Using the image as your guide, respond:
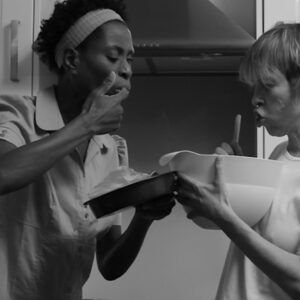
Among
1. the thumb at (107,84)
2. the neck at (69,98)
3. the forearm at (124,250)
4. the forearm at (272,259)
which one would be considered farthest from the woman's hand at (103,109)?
the forearm at (272,259)

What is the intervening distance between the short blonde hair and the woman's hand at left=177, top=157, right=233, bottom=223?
157 millimetres

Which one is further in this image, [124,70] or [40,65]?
[40,65]

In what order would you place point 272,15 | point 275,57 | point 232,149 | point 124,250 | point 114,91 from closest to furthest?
point 275,57 < point 232,149 < point 114,91 < point 124,250 < point 272,15

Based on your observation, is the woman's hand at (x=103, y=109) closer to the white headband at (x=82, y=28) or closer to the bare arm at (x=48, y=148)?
the bare arm at (x=48, y=148)

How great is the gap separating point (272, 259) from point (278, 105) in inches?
9.2

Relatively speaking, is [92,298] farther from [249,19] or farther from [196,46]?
[249,19]

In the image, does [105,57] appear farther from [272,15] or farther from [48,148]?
[272,15]

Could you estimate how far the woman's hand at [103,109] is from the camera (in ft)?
3.53

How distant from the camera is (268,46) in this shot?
0.95 metres

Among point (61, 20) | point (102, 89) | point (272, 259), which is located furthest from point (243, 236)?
point (61, 20)

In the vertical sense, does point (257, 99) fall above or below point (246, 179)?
above

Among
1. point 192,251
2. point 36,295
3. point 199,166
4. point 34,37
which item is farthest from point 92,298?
point 199,166

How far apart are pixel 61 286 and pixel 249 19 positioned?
0.73 meters

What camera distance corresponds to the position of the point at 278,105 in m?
0.93
